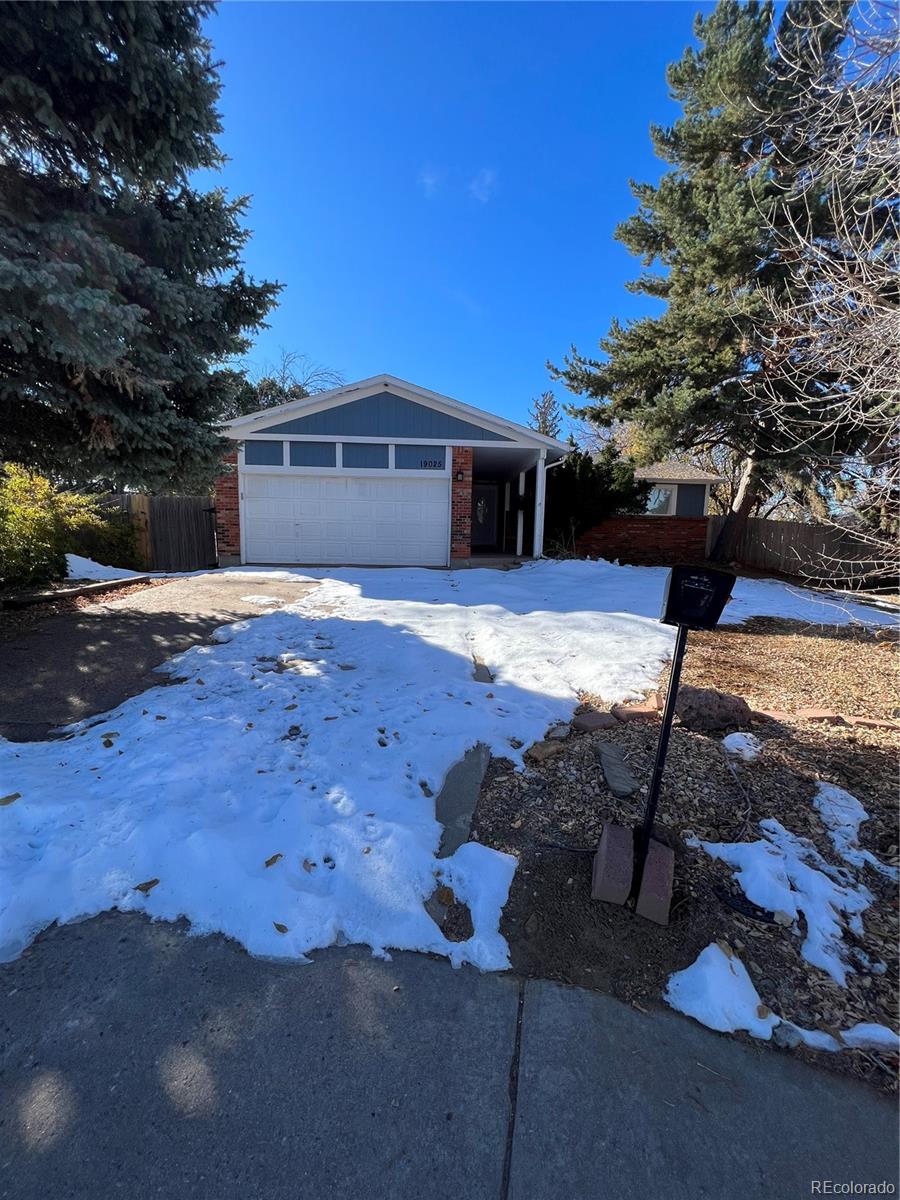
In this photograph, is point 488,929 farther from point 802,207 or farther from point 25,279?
point 802,207

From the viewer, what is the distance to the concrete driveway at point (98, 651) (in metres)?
3.77

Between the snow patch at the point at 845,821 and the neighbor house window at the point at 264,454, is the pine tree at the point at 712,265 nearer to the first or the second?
the neighbor house window at the point at 264,454

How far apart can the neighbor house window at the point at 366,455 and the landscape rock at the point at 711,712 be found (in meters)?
9.74

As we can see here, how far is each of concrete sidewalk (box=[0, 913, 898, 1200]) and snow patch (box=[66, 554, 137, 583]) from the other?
31.0 feet

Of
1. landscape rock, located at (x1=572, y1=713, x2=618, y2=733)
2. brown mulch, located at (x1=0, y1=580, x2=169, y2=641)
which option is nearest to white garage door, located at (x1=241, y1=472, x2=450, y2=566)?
brown mulch, located at (x1=0, y1=580, x2=169, y2=641)

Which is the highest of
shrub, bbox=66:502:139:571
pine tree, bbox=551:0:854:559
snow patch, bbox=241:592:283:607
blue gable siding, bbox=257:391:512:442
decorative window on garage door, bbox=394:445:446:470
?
pine tree, bbox=551:0:854:559

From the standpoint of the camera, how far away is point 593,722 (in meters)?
3.63

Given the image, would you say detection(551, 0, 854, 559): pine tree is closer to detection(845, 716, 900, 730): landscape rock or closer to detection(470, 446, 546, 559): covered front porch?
detection(470, 446, 546, 559): covered front porch

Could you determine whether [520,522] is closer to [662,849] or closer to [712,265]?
[712,265]

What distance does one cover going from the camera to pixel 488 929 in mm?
2059

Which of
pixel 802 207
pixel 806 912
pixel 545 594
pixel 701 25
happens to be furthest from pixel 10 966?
pixel 701 25

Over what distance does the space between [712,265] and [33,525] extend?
44.2 feet

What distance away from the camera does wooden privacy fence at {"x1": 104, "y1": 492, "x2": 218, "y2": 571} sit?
478 inches

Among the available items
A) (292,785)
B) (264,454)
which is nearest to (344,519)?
(264,454)
